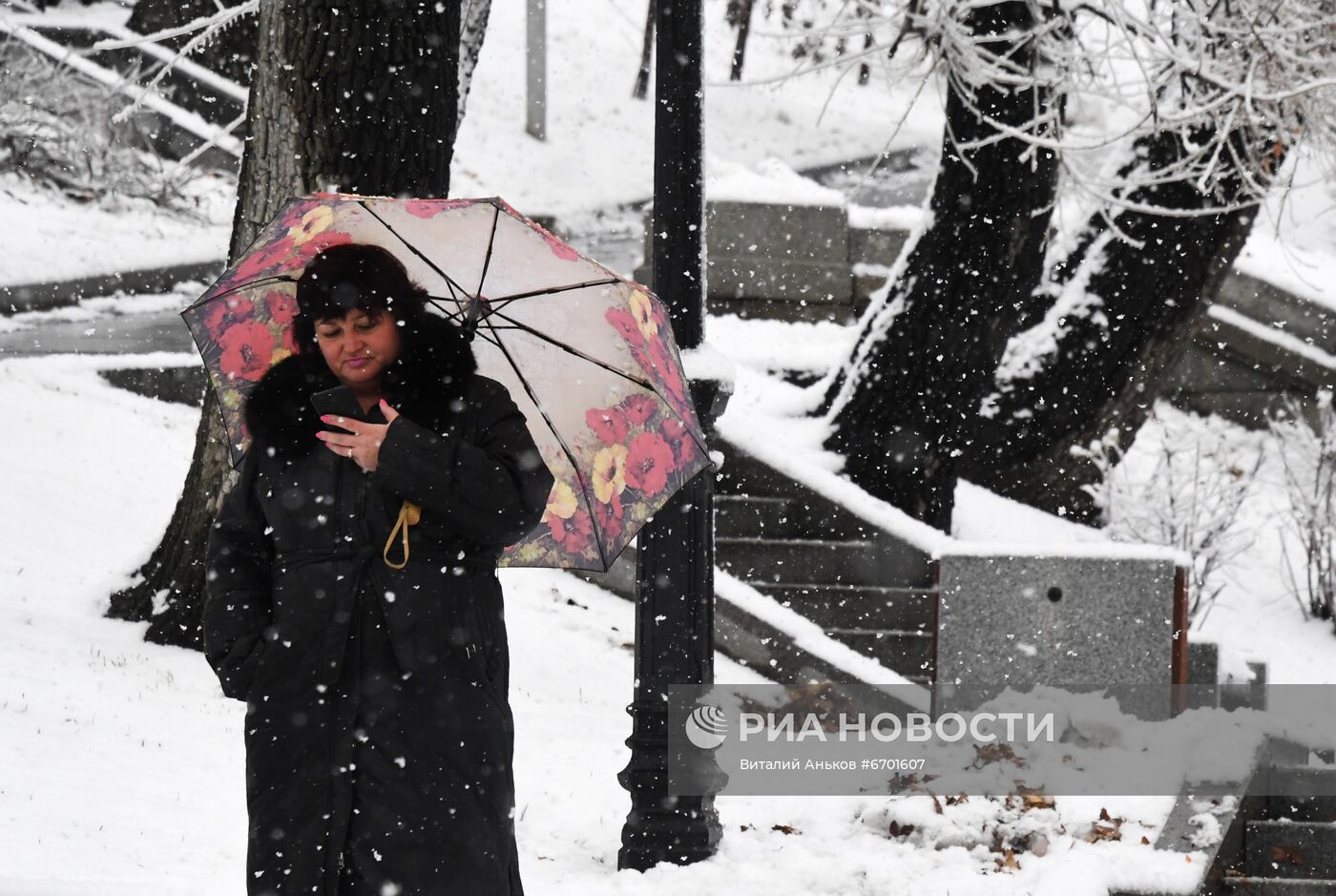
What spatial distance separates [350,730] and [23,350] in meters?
10.2

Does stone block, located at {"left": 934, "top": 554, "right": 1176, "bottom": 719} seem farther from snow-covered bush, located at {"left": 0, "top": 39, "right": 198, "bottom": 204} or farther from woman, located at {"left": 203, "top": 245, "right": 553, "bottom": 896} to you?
snow-covered bush, located at {"left": 0, "top": 39, "right": 198, "bottom": 204}

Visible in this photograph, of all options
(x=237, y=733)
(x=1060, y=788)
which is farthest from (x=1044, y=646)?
(x=237, y=733)

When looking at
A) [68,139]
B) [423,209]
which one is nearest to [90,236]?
[68,139]

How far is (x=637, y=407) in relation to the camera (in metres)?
4.18

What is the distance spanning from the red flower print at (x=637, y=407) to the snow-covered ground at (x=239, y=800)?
191 cm

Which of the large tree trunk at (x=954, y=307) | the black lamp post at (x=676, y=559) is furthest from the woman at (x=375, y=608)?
the large tree trunk at (x=954, y=307)

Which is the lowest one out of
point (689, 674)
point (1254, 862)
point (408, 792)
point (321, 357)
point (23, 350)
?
point (23, 350)

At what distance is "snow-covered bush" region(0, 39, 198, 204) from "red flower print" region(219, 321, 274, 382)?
45.6 ft

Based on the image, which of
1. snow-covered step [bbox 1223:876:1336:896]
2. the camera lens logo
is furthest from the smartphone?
snow-covered step [bbox 1223:876:1336:896]

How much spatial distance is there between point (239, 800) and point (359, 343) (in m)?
3.11

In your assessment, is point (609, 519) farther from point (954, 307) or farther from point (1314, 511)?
point (1314, 511)

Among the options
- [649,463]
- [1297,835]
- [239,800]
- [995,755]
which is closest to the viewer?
[649,463]

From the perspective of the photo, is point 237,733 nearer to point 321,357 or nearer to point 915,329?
point 321,357

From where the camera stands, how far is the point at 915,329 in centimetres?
1016
